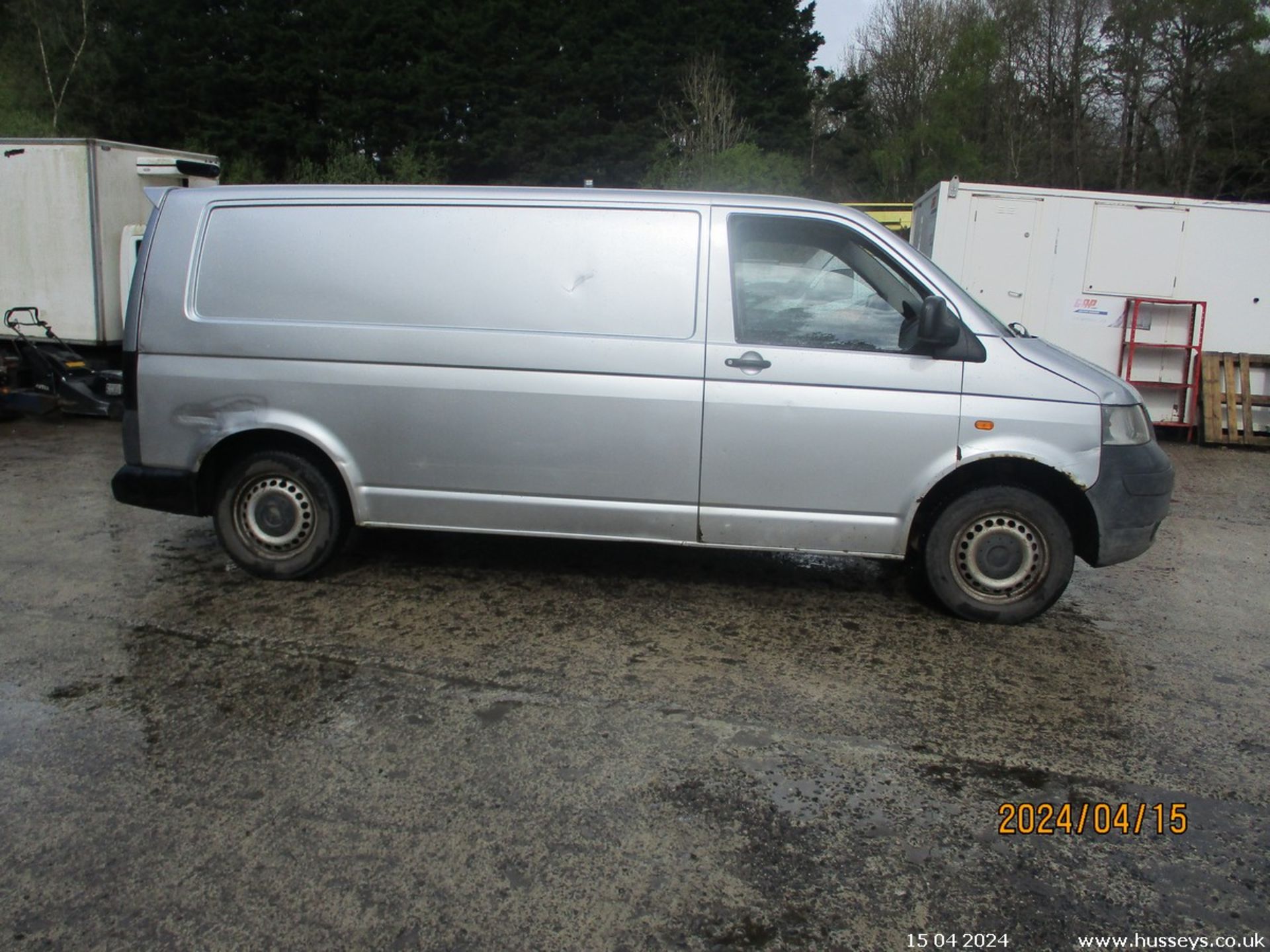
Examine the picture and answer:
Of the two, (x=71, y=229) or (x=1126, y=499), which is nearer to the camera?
(x=1126, y=499)

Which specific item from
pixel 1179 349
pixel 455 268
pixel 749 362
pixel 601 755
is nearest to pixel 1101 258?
pixel 1179 349

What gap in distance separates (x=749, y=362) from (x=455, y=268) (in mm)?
1592

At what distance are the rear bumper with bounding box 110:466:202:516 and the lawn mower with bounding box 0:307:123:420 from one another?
6.57 m

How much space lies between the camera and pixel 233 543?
5.51 metres

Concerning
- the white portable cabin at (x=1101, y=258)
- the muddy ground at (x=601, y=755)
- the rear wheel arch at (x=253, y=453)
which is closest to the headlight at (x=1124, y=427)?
the muddy ground at (x=601, y=755)

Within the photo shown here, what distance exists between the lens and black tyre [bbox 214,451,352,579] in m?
5.40

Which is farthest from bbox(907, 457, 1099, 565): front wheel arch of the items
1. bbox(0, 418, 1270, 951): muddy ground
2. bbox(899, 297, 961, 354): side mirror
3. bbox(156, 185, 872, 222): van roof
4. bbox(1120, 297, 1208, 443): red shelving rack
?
bbox(1120, 297, 1208, 443): red shelving rack

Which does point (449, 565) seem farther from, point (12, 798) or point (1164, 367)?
point (1164, 367)

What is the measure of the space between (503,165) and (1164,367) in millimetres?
27070

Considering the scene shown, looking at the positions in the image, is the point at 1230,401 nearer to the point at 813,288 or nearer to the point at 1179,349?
the point at 1179,349

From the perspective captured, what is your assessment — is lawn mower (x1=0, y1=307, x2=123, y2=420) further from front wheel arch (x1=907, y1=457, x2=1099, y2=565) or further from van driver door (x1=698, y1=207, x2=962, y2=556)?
front wheel arch (x1=907, y1=457, x2=1099, y2=565)

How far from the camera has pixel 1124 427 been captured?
494 centimetres

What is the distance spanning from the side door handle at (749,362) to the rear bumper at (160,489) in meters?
2.95

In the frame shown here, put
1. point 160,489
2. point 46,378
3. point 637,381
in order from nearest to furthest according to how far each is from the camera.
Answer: point 637,381, point 160,489, point 46,378
